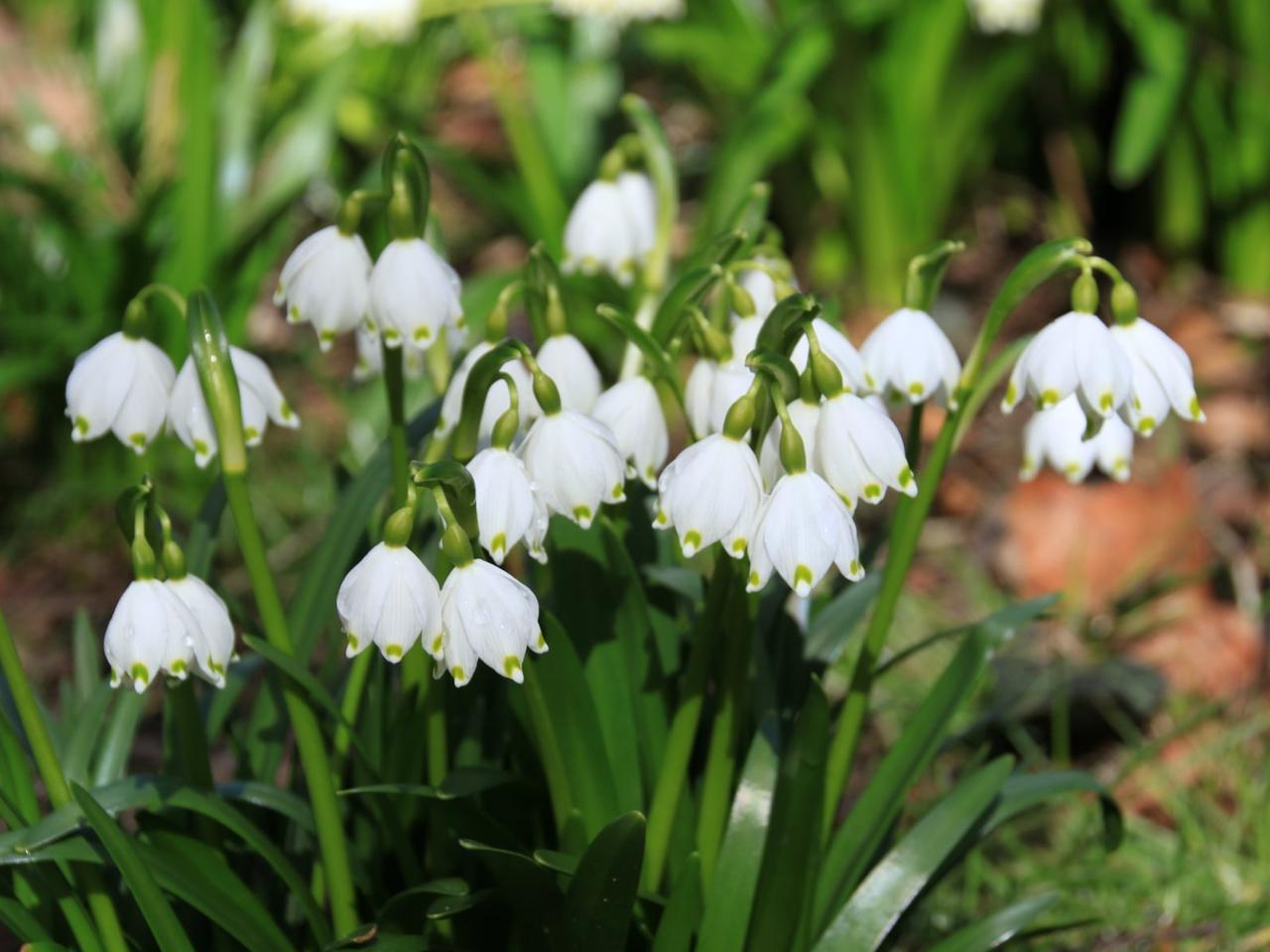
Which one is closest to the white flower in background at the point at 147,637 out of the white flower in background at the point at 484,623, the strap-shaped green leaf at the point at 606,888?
the white flower in background at the point at 484,623

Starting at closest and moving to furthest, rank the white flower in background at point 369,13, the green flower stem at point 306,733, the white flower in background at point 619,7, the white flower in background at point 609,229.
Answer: the green flower stem at point 306,733
the white flower in background at point 609,229
the white flower in background at point 619,7
the white flower in background at point 369,13

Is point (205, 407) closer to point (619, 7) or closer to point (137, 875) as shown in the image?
point (137, 875)

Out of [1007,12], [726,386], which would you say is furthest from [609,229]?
[1007,12]

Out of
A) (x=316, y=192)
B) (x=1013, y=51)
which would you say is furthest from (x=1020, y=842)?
(x=316, y=192)

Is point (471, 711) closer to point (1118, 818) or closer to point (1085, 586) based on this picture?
point (1118, 818)

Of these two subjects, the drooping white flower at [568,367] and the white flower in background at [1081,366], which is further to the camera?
the drooping white flower at [568,367]

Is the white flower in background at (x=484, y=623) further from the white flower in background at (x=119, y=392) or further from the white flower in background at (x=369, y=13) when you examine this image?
the white flower in background at (x=369, y=13)
